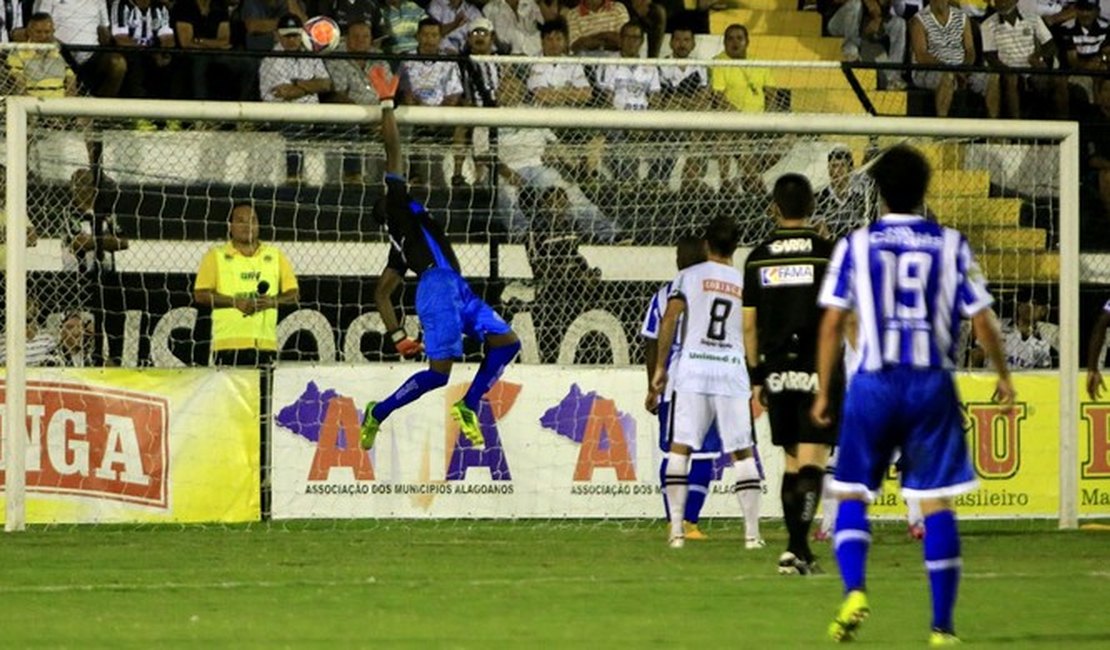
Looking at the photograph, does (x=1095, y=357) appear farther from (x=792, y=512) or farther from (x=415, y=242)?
(x=415, y=242)

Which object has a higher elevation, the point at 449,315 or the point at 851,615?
the point at 449,315

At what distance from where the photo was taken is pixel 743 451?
46.0ft

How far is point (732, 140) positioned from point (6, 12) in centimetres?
674

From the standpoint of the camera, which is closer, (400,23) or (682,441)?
(682,441)

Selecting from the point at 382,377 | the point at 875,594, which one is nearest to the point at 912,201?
the point at 875,594

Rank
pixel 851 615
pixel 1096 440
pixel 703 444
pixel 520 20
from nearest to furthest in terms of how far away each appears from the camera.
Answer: pixel 851 615
pixel 703 444
pixel 1096 440
pixel 520 20

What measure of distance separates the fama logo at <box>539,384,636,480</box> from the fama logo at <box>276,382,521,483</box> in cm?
55

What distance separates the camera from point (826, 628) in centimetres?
937

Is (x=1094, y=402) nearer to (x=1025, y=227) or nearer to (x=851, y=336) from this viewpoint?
(x=1025, y=227)

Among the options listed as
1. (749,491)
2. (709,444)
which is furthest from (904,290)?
(709,444)

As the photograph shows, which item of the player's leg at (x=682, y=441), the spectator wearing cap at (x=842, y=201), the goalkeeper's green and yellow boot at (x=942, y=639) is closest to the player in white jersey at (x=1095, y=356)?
the spectator wearing cap at (x=842, y=201)

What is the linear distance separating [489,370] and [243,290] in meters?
2.44

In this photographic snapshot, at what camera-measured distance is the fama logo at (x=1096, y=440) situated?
17.4m

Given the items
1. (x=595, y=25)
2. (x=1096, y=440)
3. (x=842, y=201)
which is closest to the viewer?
(x=1096, y=440)
